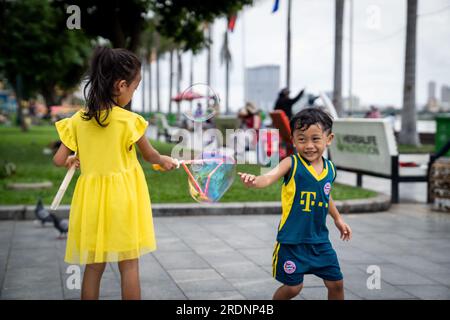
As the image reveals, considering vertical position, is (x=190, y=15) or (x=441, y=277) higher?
(x=190, y=15)

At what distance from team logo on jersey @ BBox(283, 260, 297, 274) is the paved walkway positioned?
1150mm

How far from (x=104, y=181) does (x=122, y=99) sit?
18.3 inches

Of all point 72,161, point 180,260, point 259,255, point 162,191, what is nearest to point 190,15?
point 162,191

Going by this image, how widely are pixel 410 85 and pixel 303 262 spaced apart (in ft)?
66.8

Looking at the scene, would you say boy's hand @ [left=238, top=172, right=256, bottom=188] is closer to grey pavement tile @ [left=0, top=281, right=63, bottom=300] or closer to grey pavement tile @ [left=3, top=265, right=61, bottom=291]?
grey pavement tile @ [left=0, top=281, right=63, bottom=300]

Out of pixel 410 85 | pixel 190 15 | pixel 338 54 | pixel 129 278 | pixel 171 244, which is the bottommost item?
pixel 171 244

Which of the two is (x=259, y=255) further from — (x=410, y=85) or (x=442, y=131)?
(x=410, y=85)

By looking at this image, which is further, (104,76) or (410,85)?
(410,85)

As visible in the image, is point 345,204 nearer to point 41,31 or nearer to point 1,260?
point 1,260

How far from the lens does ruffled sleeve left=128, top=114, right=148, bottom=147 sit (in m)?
3.72

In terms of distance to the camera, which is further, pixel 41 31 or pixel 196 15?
pixel 41 31

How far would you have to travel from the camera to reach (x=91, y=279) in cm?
386

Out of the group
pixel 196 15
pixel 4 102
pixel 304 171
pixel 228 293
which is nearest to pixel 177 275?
pixel 228 293
